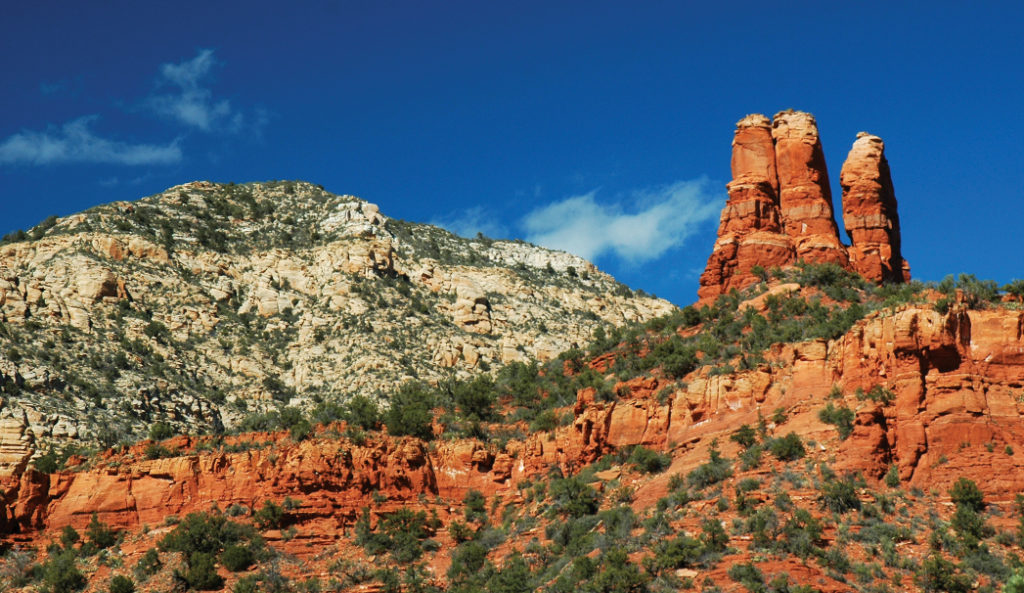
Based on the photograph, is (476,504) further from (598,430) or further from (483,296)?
(483,296)

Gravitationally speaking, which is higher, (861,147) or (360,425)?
(861,147)

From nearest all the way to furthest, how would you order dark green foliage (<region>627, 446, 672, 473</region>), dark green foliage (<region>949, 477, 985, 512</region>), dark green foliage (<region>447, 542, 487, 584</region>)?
dark green foliage (<region>949, 477, 985, 512</region>)
dark green foliage (<region>447, 542, 487, 584</region>)
dark green foliage (<region>627, 446, 672, 473</region>)

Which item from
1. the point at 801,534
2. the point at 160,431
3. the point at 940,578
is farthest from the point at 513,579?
the point at 160,431

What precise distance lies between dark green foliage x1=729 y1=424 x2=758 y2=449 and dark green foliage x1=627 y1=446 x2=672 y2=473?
4198 mm

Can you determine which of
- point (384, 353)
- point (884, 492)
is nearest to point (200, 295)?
point (384, 353)

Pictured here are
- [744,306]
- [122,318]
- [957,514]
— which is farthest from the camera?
[122,318]

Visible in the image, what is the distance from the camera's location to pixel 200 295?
8925cm

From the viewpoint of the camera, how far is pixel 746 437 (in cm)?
5519

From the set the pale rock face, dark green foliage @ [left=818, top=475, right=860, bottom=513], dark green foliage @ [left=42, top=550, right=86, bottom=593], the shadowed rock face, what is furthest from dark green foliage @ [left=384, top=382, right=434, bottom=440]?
dark green foliage @ [left=818, top=475, right=860, bottom=513]

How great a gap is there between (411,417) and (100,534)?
16.5m

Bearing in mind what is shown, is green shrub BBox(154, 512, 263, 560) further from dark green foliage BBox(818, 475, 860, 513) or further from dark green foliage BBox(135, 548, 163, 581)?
dark green foliage BBox(818, 475, 860, 513)

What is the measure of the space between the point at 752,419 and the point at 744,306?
1130cm

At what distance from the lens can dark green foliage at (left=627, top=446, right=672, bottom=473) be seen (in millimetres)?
58938

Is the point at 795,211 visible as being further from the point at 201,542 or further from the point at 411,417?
the point at 201,542
